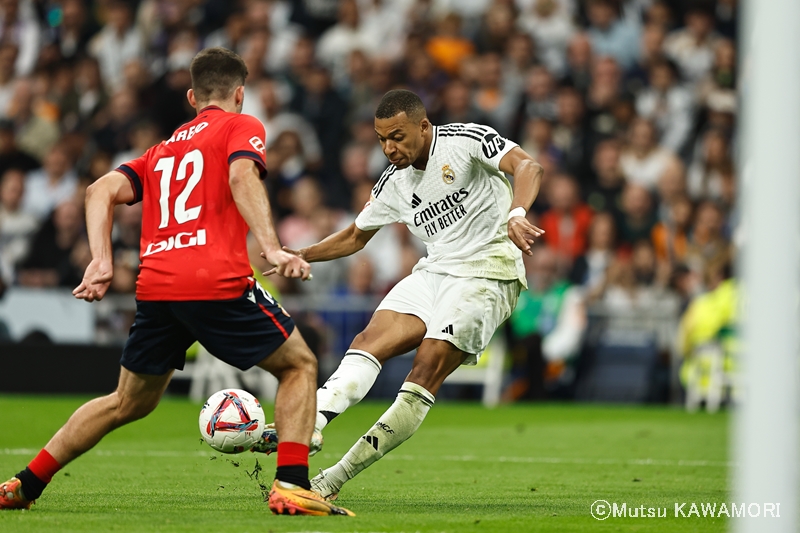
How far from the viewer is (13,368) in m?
16.6

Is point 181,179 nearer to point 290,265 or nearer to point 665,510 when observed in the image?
point 290,265

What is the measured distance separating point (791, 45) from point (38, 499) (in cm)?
514

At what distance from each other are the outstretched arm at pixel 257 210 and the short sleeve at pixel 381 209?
179 centimetres

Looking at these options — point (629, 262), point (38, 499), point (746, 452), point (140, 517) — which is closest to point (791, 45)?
point (746, 452)

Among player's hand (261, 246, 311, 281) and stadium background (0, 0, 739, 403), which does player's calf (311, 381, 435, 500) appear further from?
stadium background (0, 0, 739, 403)

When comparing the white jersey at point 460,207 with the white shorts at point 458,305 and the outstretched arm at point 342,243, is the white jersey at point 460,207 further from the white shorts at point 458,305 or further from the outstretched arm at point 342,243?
the outstretched arm at point 342,243

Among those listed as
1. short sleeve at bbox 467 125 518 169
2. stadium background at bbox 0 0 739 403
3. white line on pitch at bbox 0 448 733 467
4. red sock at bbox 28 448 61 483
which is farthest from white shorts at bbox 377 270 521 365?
stadium background at bbox 0 0 739 403

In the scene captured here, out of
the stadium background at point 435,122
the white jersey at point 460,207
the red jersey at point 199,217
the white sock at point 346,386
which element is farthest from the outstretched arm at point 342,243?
the stadium background at point 435,122

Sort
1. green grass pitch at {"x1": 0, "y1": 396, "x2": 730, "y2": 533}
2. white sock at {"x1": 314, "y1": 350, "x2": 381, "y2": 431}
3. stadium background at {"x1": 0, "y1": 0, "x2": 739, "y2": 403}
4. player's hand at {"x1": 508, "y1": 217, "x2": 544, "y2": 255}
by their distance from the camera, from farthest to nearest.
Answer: stadium background at {"x1": 0, "y1": 0, "x2": 739, "y2": 403}, white sock at {"x1": 314, "y1": 350, "x2": 381, "y2": 431}, player's hand at {"x1": 508, "y1": 217, "x2": 544, "y2": 255}, green grass pitch at {"x1": 0, "y1": 396, "x2": 730, "y2": 533}

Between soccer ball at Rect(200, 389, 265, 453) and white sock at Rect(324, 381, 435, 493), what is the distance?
2.27ft

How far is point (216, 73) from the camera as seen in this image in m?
6.37

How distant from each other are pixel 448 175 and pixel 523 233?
4.24 ft

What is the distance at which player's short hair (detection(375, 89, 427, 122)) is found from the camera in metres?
7.28

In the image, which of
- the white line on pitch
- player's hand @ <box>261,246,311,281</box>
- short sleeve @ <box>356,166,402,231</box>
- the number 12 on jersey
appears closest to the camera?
player's hand @ <box>261,246,311,281</box>
